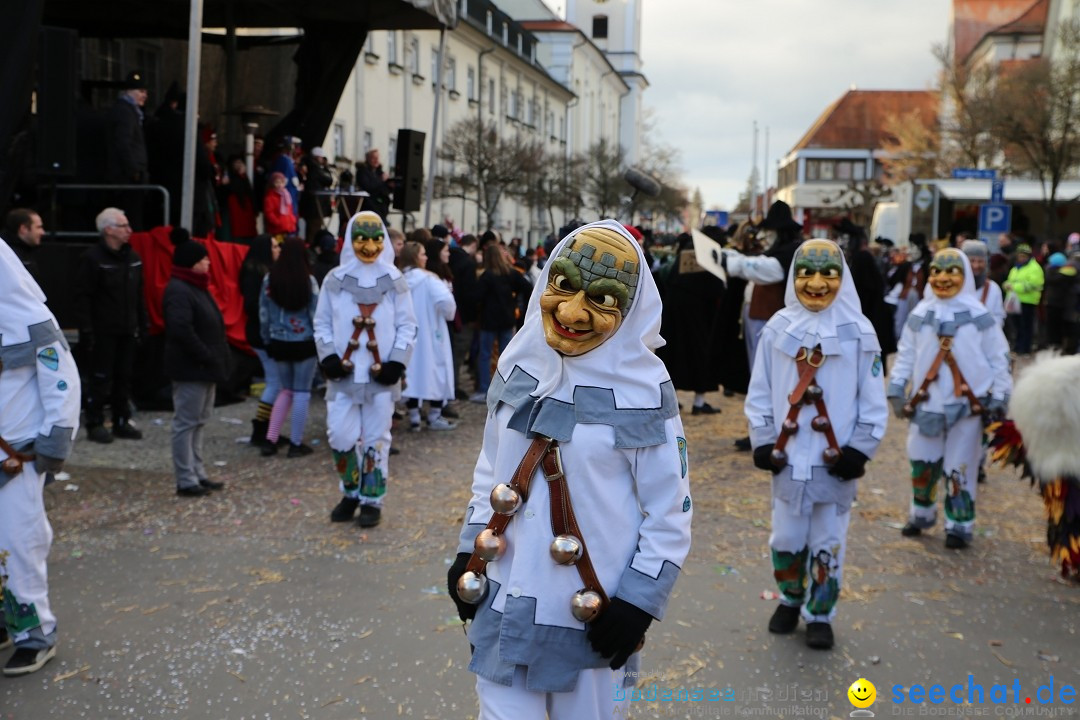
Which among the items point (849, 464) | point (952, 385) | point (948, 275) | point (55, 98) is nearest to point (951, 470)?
point (952, 385)

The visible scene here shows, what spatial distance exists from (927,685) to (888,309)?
717 centimetres

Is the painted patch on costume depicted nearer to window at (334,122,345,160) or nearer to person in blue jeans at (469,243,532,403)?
person in blue jeans at (469,243,532,403)

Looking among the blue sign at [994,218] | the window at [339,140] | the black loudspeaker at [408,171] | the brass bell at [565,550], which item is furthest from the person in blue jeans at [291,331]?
the window at [339,140]

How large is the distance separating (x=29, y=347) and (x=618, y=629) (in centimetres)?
313

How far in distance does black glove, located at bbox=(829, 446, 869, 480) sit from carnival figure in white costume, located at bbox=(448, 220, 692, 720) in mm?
2167

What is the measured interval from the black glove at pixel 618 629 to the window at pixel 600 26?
299 feet

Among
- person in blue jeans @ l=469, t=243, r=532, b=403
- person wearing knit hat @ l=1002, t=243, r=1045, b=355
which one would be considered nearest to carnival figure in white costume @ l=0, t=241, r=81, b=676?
person in blue jeans @ l=469, t=243, r=532, b=403

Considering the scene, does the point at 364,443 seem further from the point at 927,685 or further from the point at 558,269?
the point at 558,269

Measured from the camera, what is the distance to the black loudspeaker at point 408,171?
51.7 ft

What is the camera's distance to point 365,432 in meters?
7.26

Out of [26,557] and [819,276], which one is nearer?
[26,557]

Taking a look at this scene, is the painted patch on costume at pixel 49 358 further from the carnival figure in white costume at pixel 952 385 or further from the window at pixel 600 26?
the window at pixel 600 26

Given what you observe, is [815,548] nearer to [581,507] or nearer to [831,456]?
→ [831,456]

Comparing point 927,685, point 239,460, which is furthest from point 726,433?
point 927,685
